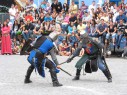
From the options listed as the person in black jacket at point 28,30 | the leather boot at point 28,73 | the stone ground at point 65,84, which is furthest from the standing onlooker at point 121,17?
the leather boot at point 28,73

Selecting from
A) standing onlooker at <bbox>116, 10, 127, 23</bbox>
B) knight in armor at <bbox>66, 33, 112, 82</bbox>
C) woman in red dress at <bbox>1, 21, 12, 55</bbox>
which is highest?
standing onlooker at <bbox>116, 10, 127, 23</bbox>

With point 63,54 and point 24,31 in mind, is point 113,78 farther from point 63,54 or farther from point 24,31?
point 24,31

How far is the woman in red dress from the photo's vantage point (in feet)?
71.3

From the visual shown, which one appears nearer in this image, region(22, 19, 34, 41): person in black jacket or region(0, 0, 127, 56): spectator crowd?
region(0, 0, 127, 56): spectator crowd

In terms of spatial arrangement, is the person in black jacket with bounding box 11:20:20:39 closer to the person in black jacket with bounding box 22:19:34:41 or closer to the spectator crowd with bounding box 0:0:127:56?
the spectator crowd with bounding box 0:0:127:56

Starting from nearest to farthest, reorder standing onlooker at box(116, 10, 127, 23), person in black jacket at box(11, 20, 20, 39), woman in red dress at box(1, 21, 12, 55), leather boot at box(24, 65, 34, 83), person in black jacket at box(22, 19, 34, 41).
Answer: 1. leather boot at box(24, 65, 34, 83)
2. standing onlooker at box(116, 10, 127, 23)
3. woman in red dress at box(1, 21, 12, 55)
4. person in black jacket at box(22, 19, 34, 41)
5. person in black jacket at box(11, 20, 20, 39)

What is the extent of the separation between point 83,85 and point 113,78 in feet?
5.34

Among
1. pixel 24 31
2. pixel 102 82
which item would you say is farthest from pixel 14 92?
pixel 24 31

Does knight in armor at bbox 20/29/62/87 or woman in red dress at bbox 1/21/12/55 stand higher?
knight in armor at bbox 20/29/62/87

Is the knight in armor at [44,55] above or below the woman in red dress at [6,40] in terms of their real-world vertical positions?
above

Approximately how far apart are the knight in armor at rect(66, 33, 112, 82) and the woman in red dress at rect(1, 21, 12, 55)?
32.2 feet

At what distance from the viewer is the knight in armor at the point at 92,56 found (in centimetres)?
1216

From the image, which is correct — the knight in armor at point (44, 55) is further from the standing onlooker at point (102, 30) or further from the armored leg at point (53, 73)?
the standing onlooker at point (102, 30)

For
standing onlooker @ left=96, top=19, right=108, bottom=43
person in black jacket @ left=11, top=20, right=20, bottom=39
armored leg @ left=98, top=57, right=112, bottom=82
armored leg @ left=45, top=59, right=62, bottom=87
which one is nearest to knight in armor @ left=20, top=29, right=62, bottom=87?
armored leg @ left=45, top=59, right=62, bottom=87
